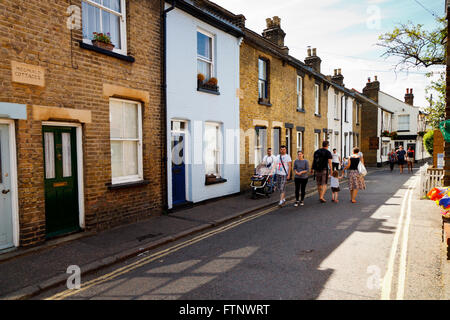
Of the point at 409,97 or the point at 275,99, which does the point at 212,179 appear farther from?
the point at 409,97

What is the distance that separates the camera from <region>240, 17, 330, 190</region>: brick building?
12.6 m

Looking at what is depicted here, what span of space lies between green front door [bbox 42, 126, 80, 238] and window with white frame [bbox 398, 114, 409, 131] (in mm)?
42510

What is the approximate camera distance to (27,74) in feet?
18.0

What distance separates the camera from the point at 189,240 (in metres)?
6.43

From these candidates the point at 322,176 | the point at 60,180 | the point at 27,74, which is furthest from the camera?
the point at 322,176

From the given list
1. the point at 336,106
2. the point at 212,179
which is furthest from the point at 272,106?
the point at 336,106

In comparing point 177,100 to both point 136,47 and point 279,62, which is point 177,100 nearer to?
point 136,47

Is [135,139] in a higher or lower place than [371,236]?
higher

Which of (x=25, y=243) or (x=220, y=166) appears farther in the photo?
(x=220, y=166)

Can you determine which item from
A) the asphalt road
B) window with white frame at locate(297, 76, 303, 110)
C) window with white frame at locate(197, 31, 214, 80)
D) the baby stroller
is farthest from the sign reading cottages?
window with white frame at locate(297, 76, 303, 110)

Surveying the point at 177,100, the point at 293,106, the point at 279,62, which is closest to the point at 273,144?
the point at 293,106

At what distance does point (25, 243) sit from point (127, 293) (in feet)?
9.15

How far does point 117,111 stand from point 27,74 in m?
2.22

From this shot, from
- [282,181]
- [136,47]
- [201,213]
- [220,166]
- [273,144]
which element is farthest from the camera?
[273,144]
